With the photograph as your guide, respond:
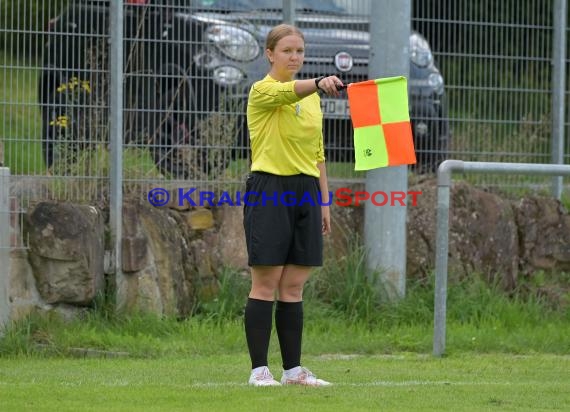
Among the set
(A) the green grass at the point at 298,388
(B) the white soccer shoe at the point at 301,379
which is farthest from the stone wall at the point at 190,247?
(B) the white soccer shoe at the point at 301,379

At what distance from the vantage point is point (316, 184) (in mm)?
7059

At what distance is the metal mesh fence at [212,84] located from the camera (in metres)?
10.2

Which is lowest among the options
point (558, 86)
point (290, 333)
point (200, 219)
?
point (290, 333)

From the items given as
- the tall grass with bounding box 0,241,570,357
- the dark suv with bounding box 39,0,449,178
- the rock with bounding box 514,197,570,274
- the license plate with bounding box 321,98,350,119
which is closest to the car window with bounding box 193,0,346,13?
the dark suv with bounding box 39,0,449,178

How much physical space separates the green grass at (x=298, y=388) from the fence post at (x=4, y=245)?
55 cm

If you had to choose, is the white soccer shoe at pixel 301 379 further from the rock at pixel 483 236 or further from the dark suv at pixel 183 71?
the rock at pixel 483 236

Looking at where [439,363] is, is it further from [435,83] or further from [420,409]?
[435,83]

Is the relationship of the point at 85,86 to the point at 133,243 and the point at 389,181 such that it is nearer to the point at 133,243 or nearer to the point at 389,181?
the point at 133,243

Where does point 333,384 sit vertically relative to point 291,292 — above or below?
below

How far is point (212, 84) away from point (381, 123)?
A: 11.8ft

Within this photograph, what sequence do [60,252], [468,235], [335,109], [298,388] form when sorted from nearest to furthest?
[298,388]
[60,252]
[335,109]
[468,235]

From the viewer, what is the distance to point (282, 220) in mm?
6902

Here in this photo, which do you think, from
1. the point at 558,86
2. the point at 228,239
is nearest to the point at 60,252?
the point at 228,239

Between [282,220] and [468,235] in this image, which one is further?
[468,235]
